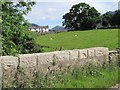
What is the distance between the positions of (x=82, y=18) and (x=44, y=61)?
123 m

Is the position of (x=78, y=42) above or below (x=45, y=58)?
below

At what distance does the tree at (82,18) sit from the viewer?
12606cm

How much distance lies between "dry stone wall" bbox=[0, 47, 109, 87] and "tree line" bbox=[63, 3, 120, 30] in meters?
111

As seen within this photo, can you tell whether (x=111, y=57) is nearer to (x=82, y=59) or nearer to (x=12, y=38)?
(x=82, y=59)

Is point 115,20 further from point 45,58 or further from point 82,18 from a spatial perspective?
point 45,58

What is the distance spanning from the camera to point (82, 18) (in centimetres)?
13112

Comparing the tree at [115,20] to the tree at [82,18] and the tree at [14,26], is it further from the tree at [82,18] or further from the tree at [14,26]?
the tree at [14,26]

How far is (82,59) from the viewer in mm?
10133

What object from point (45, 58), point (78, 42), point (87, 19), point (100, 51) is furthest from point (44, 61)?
point (87, 19)

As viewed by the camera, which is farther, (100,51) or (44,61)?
(100,51)

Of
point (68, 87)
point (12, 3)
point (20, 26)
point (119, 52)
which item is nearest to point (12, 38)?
point (20, 26)

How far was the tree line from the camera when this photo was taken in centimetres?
12556

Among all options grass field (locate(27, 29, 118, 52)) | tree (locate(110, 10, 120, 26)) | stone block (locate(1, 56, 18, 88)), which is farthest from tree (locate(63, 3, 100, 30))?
stone block (locate(1, 56, 18, 88))

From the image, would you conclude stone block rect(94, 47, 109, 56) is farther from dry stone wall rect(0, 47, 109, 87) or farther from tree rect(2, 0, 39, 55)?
tree rect(2, 0, 39, 55)
